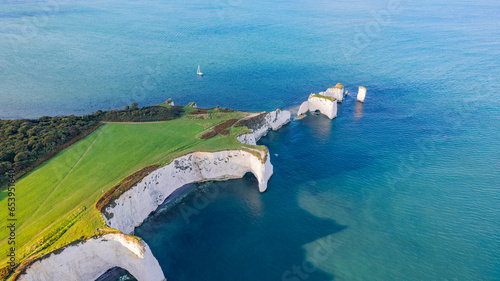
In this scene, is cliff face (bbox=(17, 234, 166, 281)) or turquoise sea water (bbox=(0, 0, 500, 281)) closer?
cliff face (bbox=(17, 234, 166, 281))

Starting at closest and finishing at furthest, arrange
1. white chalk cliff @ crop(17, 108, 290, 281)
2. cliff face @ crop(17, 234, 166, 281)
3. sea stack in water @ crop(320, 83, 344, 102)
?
cliff face @ crop(17, 234, 166, 281), white chalk cliff @ crop(17, 108, 290, 281), sea stack in water @ crop(320, 83, 344, 102)

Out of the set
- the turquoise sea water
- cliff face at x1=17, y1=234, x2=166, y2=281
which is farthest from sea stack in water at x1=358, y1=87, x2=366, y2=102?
cliff face at x1=17, y1=234, x2=166, y2=281

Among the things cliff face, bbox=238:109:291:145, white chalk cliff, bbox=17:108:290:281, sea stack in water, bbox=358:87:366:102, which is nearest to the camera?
white chalk cliff, bbox=17:108:290:281

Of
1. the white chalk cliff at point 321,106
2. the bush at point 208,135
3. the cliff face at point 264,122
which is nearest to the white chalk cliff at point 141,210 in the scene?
the cliff face at point 264,122

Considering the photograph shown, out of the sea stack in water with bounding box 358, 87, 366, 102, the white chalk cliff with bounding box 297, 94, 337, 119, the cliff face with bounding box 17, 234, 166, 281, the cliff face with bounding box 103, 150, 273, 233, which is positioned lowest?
the cliff face with bounding box 17, 234, 166, 281

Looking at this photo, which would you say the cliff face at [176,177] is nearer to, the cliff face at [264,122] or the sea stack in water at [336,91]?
the cliff face at [264,122]

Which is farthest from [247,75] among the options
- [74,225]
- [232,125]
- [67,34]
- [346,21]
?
[67,34]

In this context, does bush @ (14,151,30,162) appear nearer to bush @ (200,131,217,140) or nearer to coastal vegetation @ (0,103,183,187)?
coastal vegetation @ (0,103,183,187)
